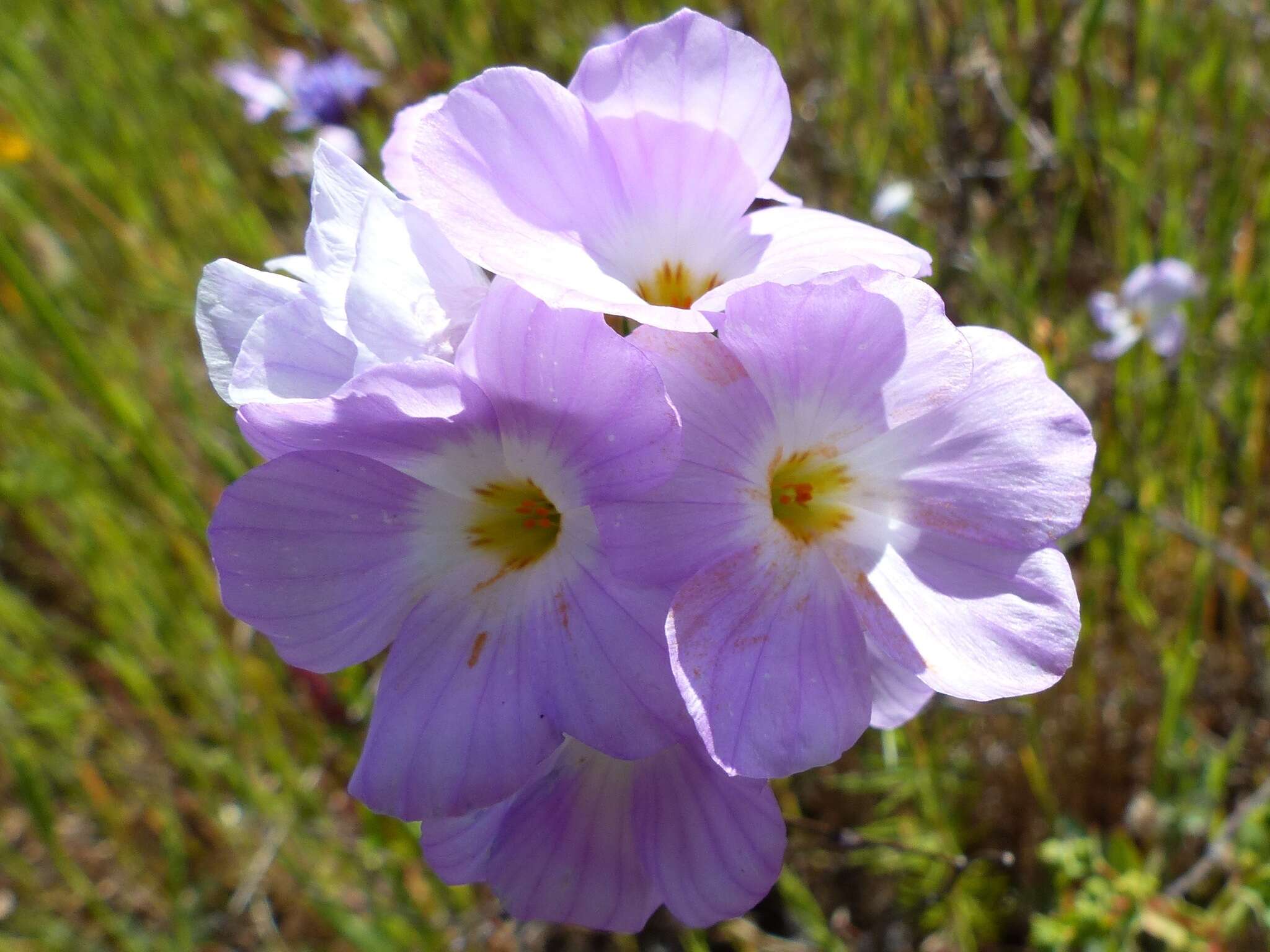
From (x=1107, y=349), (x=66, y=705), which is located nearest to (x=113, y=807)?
(x=66, y=705)

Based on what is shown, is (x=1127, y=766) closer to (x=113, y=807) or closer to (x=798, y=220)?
(x=798, y=220)

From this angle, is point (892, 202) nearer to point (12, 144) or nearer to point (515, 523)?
point (515, 523)

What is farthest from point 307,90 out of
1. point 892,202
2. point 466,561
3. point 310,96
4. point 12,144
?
point 466,561

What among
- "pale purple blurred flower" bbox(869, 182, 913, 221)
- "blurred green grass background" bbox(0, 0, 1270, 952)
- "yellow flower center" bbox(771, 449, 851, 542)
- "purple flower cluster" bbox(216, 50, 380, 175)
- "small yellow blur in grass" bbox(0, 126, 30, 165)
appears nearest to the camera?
"yellow flower center" bbox(771, 449, 851, 542)

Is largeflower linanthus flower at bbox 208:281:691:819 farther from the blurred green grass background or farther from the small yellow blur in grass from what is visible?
the small yellow blur in grass

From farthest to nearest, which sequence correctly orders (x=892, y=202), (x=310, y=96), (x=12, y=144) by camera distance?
(x=12, y=144)
(x=310, y=96)
(x=892, y=202)

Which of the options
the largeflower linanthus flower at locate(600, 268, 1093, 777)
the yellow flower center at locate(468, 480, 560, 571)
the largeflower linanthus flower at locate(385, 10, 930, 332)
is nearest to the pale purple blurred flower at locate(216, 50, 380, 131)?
the largeflower linanthus flower at locate(385, 10, 930, 332)

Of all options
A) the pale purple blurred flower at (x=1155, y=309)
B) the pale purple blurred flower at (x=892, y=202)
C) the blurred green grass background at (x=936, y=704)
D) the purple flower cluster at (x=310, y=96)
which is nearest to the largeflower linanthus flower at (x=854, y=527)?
the blurred green grass background at (x=936, y=704)
